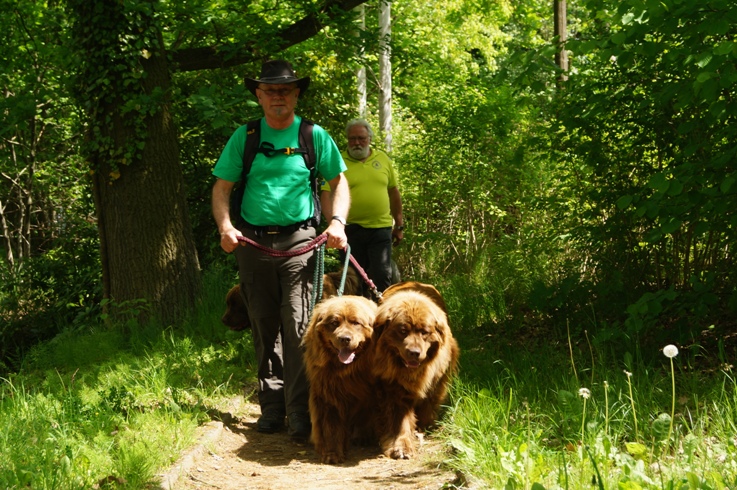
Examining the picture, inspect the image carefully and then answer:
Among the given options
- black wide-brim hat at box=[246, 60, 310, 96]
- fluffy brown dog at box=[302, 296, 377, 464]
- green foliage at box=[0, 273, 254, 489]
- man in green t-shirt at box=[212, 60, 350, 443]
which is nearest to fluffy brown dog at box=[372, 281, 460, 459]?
fluffy brown dog at box=[302, 296, 377, 464]

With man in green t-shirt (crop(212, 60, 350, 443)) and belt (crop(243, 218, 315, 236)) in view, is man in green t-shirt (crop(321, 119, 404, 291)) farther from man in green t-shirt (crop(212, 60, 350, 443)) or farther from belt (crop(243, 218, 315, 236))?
belt (crop(243, 218, 315, 236))

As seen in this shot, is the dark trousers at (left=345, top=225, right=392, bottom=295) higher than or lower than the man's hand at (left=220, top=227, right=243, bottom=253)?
lower

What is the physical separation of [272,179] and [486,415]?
7.19 feet

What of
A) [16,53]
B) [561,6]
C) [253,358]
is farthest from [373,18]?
[253,358]

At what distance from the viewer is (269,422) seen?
238 inches

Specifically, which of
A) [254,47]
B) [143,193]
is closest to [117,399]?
[143,193]

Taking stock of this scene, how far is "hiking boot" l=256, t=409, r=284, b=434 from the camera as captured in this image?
6.04 meters

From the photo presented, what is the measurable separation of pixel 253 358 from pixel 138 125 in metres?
2.96

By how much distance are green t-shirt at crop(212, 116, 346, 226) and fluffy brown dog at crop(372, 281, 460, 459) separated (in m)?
0.97

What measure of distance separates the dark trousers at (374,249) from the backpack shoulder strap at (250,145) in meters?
2.40

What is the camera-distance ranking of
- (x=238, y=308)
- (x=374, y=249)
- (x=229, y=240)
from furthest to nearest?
(x=374, y=249), (x=238, y=308), (x=229, y=240)

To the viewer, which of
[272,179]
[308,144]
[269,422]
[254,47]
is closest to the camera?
[272,179]

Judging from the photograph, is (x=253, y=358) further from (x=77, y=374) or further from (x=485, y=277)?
(x=485, y=277)

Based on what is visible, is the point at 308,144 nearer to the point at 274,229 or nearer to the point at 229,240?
the point at 274,229
